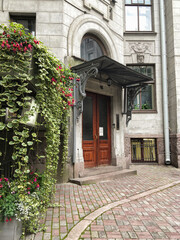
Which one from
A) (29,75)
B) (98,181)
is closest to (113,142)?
(98,181)

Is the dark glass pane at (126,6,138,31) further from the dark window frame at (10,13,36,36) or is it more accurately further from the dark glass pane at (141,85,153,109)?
the dark window frame at (10,13,36,36)

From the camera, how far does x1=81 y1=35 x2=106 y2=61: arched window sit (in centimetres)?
708

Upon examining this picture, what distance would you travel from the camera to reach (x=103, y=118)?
757 centimetres

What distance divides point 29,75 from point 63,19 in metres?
3.70

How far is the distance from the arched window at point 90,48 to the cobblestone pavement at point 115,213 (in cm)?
444

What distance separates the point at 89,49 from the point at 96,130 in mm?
2937

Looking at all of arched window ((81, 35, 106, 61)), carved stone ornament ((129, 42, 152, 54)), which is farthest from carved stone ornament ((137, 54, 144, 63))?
arched window ((81, 35, 106, 61))

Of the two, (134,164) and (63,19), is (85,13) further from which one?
(134,164)

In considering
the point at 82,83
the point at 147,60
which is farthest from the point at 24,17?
the point at 147,60

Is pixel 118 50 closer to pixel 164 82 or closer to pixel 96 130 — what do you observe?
pixel 164 82

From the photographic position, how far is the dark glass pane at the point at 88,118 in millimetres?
6902

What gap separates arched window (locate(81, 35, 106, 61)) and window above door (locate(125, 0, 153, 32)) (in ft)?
12.3

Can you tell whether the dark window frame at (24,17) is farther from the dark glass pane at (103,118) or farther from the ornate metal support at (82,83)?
the dark glass pane at (103,118)

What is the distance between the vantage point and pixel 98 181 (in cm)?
581
